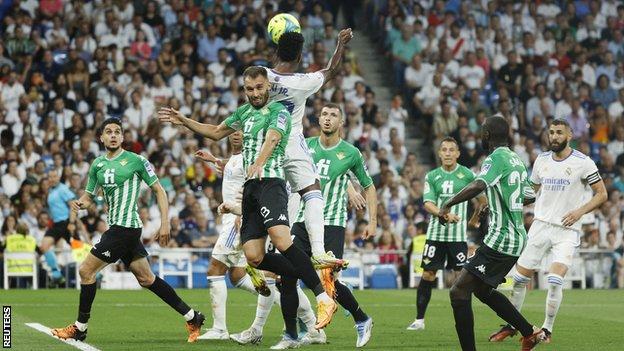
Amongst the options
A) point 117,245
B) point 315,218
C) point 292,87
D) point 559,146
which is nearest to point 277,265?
point 315,218

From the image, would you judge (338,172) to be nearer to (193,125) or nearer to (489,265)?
(193,125)

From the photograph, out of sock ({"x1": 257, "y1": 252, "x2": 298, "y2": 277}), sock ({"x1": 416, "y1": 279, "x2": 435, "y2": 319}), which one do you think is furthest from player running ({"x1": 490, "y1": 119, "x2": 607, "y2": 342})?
sock ({"x1": 257, "y1": 252, "x2": 298, "y2": 277})

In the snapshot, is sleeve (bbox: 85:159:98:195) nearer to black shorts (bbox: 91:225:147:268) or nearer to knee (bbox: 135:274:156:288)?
black shorts (bbox: 91:225:147:268)

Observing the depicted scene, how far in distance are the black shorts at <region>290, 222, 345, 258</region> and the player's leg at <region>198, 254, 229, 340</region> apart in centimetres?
101

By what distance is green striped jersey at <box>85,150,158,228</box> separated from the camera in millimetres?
A: 14047

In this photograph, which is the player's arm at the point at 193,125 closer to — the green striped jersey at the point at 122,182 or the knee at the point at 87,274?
the green striped jersey at the point at 122,182

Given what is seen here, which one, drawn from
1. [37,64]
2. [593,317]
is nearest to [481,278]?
[593,317]

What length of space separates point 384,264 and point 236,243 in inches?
451

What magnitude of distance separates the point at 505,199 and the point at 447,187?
489 cm

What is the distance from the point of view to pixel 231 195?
14.9 m

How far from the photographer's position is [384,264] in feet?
84.8

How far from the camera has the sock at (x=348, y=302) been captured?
13570mm

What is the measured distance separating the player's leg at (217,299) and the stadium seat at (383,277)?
11.2 metres

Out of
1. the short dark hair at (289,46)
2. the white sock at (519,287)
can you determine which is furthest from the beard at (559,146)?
the short dark hair at (289,46)
